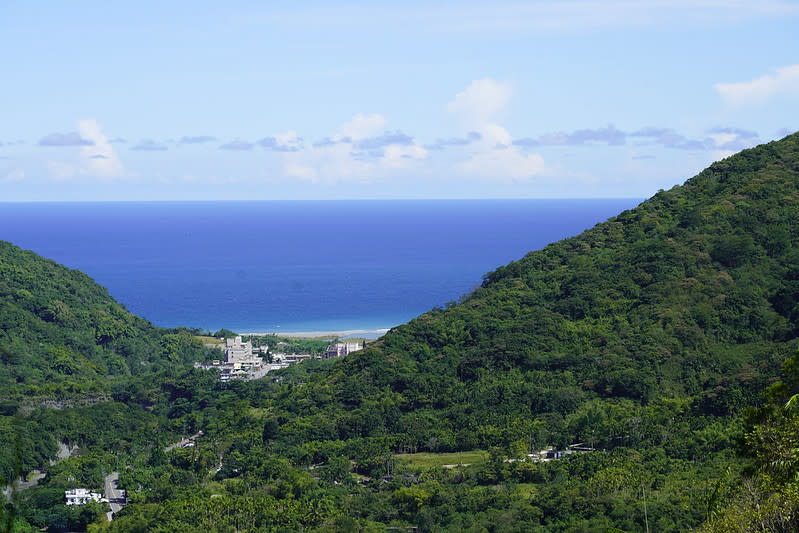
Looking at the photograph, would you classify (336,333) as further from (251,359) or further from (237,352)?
(251,359)

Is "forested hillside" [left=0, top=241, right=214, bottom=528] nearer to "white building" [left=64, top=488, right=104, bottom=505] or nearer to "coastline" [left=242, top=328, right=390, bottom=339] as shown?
"white building" [left=64, top=488, right=104, bottom=505]

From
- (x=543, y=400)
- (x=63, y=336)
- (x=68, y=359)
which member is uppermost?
(x=63, y=336)

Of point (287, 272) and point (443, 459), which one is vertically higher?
point (287, 272)

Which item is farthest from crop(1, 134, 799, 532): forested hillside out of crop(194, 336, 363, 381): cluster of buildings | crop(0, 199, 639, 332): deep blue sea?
crop(0, 199, 639, 332): deep blue sea

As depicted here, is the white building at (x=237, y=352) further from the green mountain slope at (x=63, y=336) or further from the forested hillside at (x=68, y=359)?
the green mountain slope at (x=63, y=336)

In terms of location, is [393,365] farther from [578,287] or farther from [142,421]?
[142,421]

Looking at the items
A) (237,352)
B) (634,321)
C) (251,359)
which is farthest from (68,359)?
(634,321)
